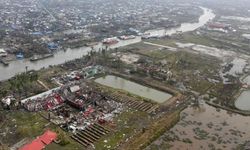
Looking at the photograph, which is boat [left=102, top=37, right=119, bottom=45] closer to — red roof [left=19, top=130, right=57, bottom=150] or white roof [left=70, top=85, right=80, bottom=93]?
white roof [left=70, top=85, right=80, bottom=93]

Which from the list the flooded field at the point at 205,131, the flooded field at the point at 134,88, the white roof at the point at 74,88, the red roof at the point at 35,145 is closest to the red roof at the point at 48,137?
the red roof at the point at 35,145

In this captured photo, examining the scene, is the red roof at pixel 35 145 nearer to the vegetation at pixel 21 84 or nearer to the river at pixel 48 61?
the vegetation at pixel 21 84

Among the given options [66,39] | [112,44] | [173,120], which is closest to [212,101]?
[173,120]

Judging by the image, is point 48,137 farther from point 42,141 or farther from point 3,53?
point 3,53

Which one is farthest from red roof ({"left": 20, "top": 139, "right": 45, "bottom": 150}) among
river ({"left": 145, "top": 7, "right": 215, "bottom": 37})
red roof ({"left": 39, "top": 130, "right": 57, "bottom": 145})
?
river ({"left": 145, "top": 7, "right": 215, "bottom": 37})

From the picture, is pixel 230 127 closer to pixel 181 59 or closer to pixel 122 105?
pixel 122 105

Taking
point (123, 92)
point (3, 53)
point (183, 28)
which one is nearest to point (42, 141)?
point (123, 92)
